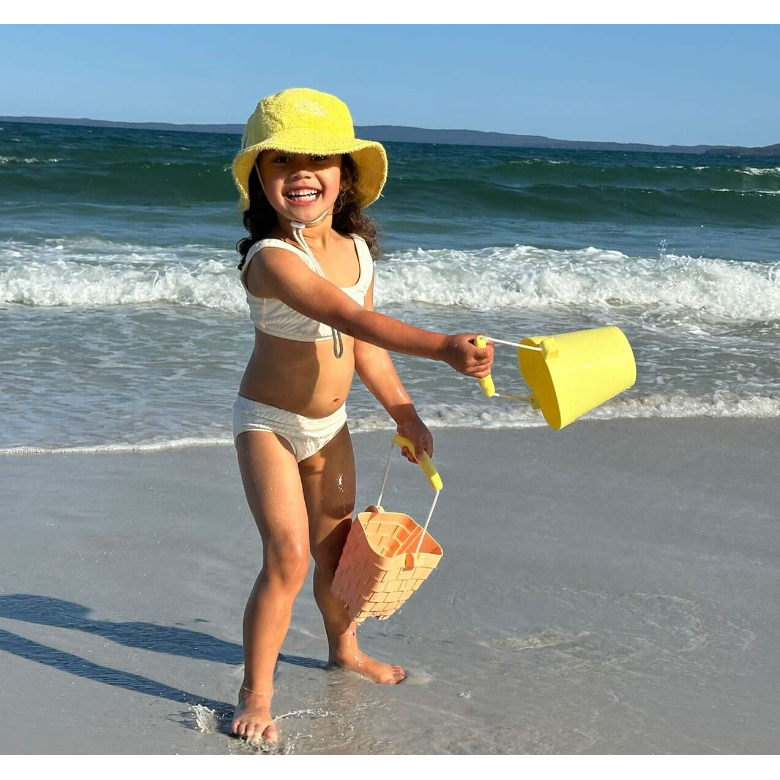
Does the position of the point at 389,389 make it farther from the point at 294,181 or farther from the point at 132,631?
the point at 132,631

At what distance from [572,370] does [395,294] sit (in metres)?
6.38

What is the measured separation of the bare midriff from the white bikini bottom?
14mm

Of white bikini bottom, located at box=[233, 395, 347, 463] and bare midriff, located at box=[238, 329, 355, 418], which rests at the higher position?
bare midriff, located at box=[238, 329, 355, 418]

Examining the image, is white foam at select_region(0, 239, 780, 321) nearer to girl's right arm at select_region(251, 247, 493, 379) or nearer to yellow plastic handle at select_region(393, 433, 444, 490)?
yellow plastic handle at select_region(393, 433, 444, 490)

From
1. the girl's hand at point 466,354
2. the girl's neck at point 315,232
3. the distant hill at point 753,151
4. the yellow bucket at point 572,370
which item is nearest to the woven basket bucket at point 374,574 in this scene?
the yellow bucket at point 572,370

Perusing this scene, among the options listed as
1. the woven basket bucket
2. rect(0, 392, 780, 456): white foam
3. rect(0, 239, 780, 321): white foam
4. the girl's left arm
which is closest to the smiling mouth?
the girl's left arm

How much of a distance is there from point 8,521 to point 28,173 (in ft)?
45.1

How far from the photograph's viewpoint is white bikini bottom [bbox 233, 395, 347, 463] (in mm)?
2574

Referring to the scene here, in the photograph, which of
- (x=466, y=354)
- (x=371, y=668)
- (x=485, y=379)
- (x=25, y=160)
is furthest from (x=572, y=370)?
(x=25, y=160)

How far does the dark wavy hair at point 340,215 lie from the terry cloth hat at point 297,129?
1.1 inches

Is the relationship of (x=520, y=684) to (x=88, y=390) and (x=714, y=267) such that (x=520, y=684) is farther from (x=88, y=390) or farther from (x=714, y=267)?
(x=714, y=267)

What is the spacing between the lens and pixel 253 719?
2422mm

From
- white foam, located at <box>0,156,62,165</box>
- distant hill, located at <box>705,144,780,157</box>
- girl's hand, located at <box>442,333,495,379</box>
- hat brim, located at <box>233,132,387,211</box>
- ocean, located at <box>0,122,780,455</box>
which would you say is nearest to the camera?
girl's hand, located at <box>442,333,495,379</box>

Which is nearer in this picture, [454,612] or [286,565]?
[286,565]
